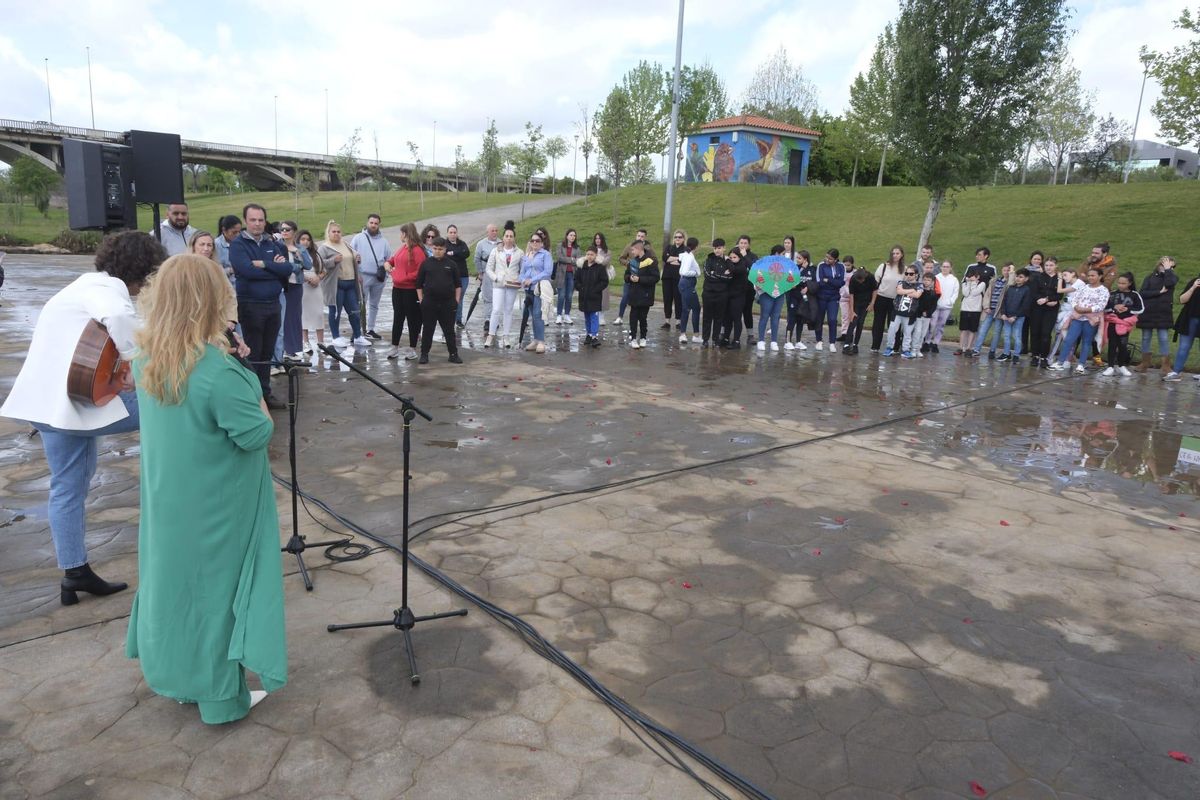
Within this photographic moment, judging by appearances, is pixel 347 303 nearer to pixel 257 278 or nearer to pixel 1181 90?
pixel 257 278

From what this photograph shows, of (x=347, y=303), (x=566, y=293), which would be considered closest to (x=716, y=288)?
(x=566, y=293)

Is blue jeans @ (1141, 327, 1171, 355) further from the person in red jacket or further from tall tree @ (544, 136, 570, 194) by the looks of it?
tall tree @ (544, 136, 570, 194)

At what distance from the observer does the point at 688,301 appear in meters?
13.9

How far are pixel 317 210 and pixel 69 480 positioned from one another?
5776 centimetres

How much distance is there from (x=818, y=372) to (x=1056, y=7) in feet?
53.2

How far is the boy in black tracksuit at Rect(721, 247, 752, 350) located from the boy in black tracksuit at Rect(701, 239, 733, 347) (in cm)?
7

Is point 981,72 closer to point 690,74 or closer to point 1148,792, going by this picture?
point 1148,792

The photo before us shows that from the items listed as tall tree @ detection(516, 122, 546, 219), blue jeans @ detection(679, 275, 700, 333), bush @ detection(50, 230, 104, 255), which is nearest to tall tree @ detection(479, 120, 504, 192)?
tall tree @ detection(516, 122, 546, 219)

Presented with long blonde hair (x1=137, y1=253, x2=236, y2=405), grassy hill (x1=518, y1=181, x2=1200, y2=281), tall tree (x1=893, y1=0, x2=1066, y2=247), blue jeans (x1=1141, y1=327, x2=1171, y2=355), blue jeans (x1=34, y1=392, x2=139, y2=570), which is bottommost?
blue jeans (x1=34, y1=392, x2=139, y2=570)

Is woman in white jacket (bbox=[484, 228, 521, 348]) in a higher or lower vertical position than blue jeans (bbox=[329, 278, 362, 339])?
higher

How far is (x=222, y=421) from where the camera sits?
2773mm

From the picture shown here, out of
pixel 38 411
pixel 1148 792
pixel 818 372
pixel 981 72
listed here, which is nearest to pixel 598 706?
pixel 1148 792

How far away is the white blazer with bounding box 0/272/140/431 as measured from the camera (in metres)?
3.58

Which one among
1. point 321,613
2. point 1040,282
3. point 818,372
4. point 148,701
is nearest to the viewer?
point 148,701
